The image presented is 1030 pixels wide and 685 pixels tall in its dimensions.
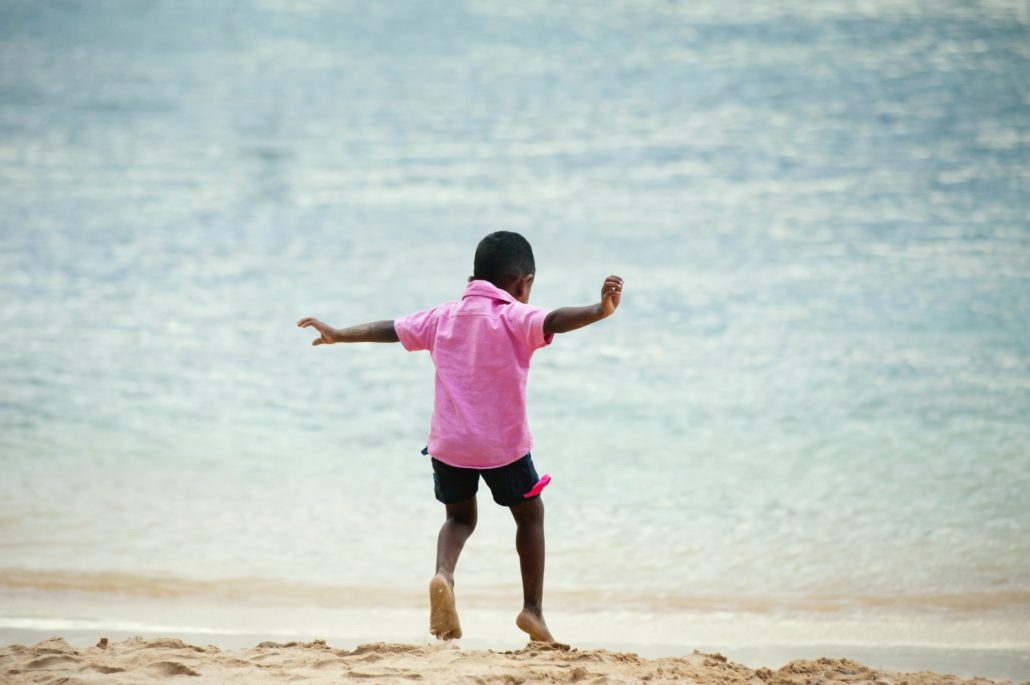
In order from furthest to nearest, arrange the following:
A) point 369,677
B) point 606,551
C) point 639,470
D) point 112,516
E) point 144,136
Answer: point 144,136 < point 639,470 < point 112,516 < point 606,551 < point 369,677

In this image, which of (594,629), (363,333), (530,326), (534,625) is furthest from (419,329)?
(594,629)

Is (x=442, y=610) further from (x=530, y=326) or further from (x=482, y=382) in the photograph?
(x=530, y=326)

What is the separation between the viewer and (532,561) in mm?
3744

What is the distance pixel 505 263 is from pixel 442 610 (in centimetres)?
106

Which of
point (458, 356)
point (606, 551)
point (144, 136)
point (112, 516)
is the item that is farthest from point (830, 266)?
point (144, 136)

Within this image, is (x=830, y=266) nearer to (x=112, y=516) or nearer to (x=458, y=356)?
(x=112, y=516)

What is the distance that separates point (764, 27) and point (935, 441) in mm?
16734

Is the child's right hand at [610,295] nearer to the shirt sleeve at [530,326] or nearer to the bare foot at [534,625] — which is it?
the shirt sleeve at [530,326]

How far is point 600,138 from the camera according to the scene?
58.1 feet

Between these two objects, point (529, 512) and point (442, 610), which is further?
point (529, 512)

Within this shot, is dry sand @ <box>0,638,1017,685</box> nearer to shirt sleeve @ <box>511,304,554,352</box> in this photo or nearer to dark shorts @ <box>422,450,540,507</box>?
dark shorts @ <box>422,450,540,507</box>

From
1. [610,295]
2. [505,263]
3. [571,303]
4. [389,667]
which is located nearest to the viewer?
[610,295]

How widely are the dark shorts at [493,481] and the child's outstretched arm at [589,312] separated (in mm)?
497

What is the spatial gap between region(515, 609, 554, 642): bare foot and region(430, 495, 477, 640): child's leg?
20cm
